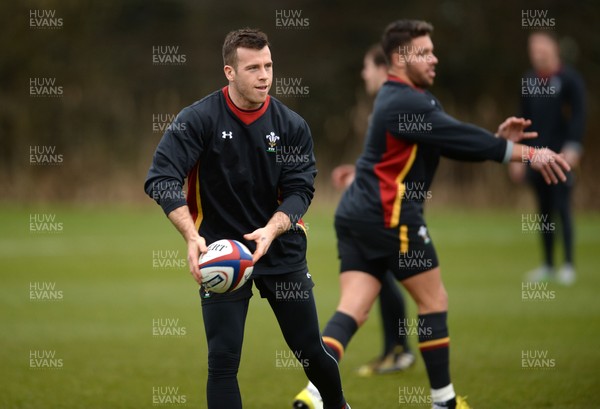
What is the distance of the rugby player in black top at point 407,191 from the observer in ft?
21.0

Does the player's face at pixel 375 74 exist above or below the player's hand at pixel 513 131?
above

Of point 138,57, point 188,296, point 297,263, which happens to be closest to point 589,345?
point 297,263

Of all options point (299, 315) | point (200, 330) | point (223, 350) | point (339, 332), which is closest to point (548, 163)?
point (339, 332)

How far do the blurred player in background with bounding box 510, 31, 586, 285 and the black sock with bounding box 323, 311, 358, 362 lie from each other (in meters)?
6.30

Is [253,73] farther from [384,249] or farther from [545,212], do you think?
[545,212]

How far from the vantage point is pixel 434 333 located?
21.1ft

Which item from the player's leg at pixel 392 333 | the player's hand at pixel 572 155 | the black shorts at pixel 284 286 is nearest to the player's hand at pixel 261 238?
the black shorts at pixel 284 286

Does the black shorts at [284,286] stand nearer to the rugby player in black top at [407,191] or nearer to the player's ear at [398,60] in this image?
the rugby player in black top at [407,191]

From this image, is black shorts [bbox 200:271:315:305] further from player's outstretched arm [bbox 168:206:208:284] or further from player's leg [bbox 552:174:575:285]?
player's leg [bbox 552:174:575:285]

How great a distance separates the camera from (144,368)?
27.5 ft

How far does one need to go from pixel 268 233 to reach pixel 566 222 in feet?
27.1

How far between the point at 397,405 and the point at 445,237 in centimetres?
1161

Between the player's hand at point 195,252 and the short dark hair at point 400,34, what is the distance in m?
2.37

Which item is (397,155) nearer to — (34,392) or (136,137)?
(34,392)
